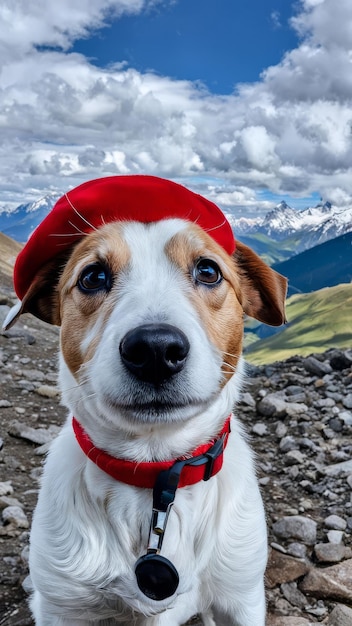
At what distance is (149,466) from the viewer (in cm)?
315

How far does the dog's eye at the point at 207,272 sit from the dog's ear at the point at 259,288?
21.0 inches

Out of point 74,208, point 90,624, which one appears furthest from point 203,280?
point 90,624

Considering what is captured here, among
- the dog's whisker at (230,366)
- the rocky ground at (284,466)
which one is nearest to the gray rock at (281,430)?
the rocky ground at (284,466)

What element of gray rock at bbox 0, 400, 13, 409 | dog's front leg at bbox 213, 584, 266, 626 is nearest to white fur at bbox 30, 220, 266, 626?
dog's front leg at bbox 213, 584, 266, 626

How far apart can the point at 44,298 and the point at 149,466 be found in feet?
4.66

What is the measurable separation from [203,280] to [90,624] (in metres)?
2.23

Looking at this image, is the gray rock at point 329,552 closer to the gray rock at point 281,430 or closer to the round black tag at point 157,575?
the gray rock at point 281,430

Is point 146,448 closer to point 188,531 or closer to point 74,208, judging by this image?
point 188,531

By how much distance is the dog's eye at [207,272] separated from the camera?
3.29 metres

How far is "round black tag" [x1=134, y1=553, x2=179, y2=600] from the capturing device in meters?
2.94

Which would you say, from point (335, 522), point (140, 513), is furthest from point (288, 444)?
point (140, 513)

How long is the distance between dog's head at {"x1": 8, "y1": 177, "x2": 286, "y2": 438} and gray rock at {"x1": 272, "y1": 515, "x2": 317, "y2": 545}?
7.72 feet

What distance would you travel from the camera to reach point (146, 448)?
3.19 metres

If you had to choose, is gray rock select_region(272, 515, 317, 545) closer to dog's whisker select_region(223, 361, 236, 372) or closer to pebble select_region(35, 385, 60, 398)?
dog's whisker select_region(223, 361, 236, 372)
